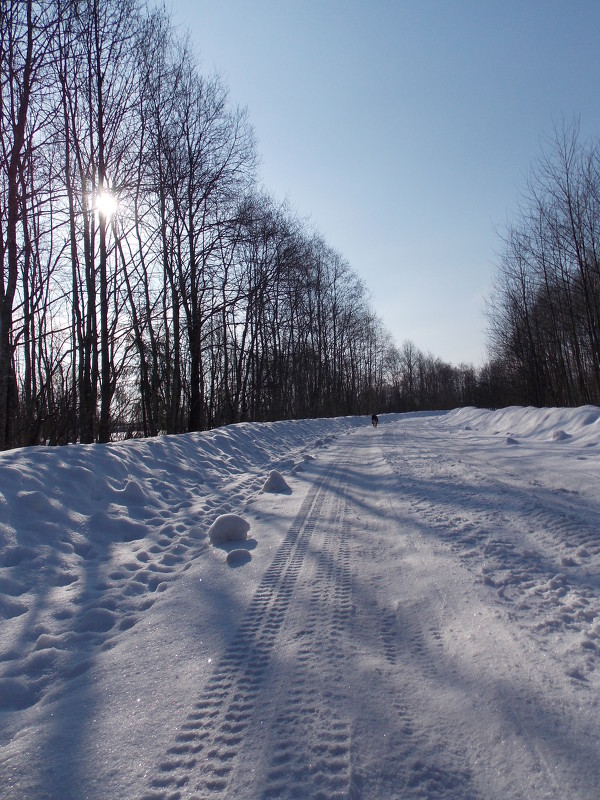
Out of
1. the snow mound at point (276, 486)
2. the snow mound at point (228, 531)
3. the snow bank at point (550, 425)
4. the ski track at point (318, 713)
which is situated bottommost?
the ski track at point (318, 713)

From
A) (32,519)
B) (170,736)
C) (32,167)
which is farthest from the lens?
(32,167)

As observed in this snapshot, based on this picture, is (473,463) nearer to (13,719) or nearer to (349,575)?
(349,575)

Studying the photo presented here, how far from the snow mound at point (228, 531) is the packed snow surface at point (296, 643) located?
0.03 metres

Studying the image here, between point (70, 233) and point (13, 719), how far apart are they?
45.9 feet

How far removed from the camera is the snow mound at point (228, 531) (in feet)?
19.1

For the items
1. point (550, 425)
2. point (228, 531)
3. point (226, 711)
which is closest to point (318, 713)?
point (226, 711)

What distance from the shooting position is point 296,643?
3238 millimetres

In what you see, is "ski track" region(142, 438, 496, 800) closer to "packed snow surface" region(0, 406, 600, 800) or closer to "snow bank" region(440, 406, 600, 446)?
"packed snow surface" region(0, 406, 600, 800)

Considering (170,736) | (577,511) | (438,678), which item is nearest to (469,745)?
(438,678)

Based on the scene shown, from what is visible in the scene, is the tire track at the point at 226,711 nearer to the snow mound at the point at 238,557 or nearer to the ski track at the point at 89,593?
the snow mound at the point at 238,557

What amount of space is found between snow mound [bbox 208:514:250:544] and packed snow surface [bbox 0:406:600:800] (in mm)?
25

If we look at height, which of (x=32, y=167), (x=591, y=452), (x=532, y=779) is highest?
(x=32, y=167)

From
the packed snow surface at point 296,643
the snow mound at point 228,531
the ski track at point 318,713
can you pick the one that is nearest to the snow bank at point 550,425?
the packed snow surface at point 296,643

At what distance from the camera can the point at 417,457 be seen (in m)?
12.6
